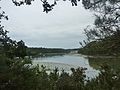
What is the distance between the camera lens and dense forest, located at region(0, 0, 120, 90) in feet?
23.2

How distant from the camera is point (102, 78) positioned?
930 cm

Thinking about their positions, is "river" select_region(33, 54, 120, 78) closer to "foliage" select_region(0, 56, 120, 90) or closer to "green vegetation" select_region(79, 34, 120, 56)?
"green vegetation" select_region(79, 34, 120, 56)

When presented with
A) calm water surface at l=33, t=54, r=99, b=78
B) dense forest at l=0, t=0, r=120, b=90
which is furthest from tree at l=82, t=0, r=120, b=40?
calm water surface at l=33, t=54, r=99, b=78

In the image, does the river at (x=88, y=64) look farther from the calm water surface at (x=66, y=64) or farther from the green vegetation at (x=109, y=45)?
the green vegetation at (x=109, y=45)

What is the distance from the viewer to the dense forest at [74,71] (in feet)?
23.2

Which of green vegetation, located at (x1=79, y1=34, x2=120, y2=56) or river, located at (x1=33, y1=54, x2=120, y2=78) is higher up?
green vegetation, located at (x1=79, y1=34, x2=120, y2=56)

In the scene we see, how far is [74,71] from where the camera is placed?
10500mm

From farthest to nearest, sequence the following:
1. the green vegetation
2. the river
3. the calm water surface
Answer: the calm water surface → the river → the green vegetation

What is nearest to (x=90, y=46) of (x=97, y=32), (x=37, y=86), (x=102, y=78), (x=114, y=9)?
(x=97, y=32)

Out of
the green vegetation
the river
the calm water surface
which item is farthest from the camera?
the calm water surface

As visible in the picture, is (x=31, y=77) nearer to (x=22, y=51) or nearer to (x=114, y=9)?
(x=22, y=51)

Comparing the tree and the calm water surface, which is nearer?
the tree

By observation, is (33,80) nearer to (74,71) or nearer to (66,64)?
(74,71)

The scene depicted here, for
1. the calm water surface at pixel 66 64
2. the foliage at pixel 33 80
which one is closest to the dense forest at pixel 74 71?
the foliage at pixel 33 80
